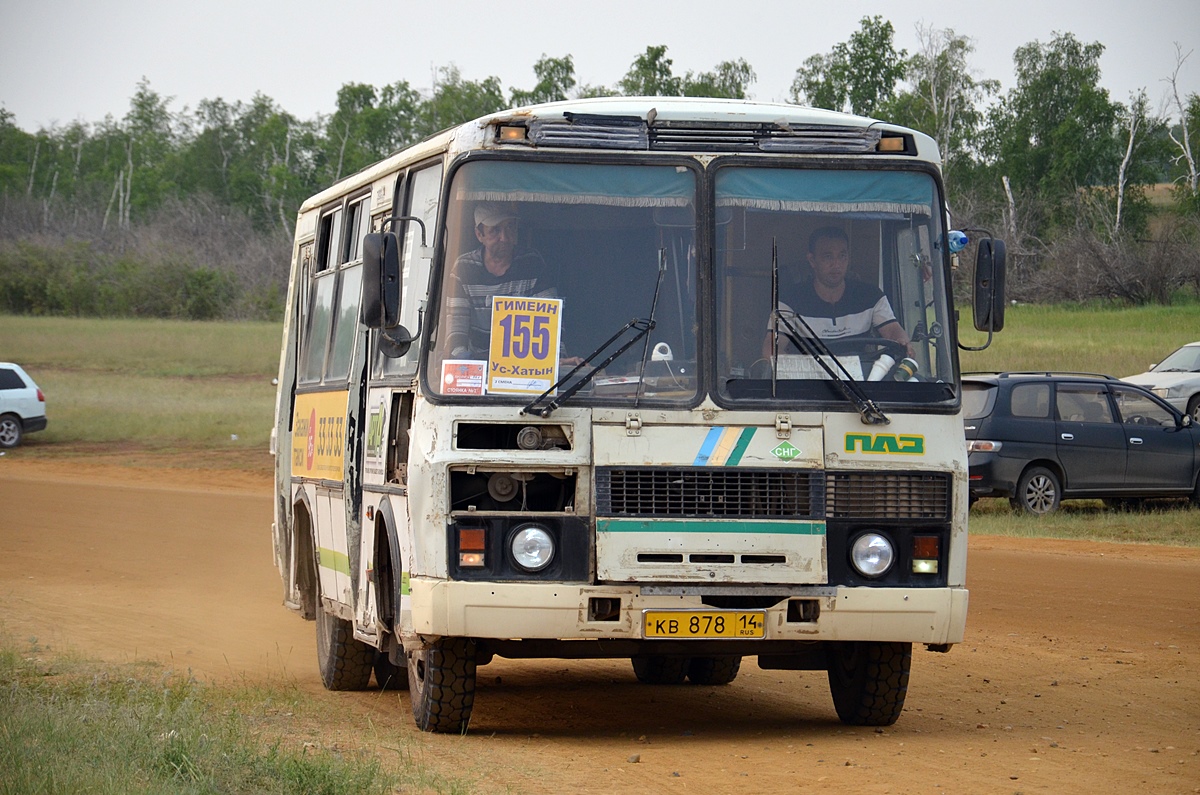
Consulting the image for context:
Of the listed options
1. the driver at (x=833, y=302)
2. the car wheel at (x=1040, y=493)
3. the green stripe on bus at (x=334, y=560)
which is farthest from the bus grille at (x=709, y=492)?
the car wheel at (x=1040, y=493)

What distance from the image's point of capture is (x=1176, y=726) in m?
9.36

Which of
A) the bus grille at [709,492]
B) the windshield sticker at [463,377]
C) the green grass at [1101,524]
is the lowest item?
the green grass at [1101,524]

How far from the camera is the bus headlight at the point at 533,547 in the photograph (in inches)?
312

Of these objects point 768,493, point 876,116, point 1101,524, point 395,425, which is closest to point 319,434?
point 395,425

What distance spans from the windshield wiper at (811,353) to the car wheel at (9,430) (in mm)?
28799

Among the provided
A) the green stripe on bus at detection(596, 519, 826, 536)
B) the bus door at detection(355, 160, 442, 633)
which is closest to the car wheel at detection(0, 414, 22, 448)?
the bus door at detection(355, 160, 442, 633)

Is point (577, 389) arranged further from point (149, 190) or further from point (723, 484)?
point (149, 190)

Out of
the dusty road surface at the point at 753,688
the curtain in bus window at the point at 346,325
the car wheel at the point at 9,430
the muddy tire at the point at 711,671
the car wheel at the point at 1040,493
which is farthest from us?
the car wheel at the point at 9,430

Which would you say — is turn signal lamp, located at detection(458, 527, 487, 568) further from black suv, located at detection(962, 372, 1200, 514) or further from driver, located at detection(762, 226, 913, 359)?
black suv, located at detection(962, 372, 1200, 514)

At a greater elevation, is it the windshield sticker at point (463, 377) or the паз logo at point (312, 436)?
the windshield sticker at point (463, 377)

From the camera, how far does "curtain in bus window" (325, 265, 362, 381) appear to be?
10.2 meters

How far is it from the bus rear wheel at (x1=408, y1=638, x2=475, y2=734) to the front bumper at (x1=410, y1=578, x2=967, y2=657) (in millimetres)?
358

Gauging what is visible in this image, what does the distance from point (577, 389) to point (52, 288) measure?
227ft

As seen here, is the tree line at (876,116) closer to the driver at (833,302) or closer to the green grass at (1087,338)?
the green grass at (1087,338)
